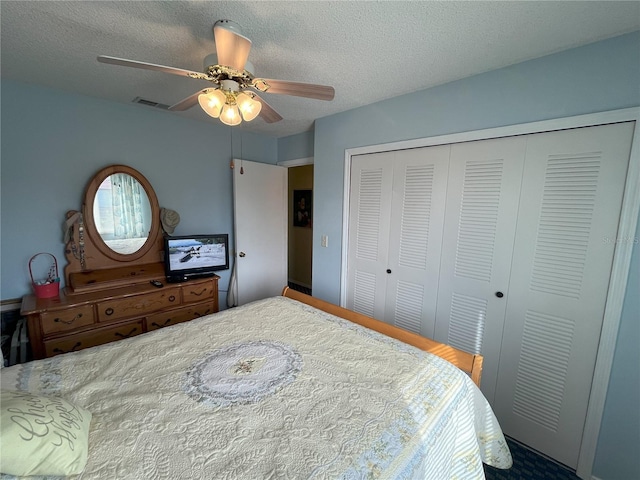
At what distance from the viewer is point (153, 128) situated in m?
2.57

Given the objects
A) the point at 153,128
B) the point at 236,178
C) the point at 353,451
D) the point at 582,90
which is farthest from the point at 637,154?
the point at 153,128

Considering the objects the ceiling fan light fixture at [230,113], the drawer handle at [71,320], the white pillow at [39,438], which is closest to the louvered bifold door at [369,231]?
the ceiling fan light fixture at [230,113]

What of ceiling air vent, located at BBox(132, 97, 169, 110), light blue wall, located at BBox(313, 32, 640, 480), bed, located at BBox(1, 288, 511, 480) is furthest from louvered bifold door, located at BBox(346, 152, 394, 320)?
ceiling air vent, located at BBox(132, 97, 169, 110)

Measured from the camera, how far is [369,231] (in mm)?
2426

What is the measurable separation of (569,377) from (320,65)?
240cm

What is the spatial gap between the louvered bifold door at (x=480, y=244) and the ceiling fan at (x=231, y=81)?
1.15 meters

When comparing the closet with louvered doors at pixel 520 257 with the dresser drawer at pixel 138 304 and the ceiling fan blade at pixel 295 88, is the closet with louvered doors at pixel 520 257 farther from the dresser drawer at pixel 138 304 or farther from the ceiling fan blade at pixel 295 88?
the dresser drawer at pixel 138 304

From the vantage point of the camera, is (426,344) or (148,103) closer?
(426,344)

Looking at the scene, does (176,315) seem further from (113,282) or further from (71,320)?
(71,320)

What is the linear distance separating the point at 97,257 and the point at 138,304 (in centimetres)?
62

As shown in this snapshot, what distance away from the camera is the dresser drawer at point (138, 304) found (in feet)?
6.81

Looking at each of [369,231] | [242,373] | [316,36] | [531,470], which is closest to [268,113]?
[316,36]

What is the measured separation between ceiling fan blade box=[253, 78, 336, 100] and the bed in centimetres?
131

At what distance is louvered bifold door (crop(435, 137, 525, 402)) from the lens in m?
1.72
